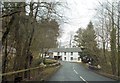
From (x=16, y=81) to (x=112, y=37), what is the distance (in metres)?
23.4

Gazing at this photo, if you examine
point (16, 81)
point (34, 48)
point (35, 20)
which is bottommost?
point (16, 81)

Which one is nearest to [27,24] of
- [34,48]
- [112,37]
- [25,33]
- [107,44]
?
[25,33]

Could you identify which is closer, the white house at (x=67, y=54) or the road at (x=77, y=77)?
the road at (x=77, y=77)

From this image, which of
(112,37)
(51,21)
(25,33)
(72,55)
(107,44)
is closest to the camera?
(25,33)

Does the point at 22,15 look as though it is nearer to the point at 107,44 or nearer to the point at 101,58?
the point at 107,44

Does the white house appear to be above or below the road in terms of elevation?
above

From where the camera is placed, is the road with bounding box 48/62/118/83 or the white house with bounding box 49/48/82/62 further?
the white house with bounding box 49/48/82/62

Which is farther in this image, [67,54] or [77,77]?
[67,54]

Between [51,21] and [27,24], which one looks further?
[51,21]

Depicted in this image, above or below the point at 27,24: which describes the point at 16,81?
below

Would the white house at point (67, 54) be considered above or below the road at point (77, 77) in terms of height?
above

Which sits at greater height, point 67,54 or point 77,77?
point 67,54

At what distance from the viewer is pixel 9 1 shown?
14953 millimetres

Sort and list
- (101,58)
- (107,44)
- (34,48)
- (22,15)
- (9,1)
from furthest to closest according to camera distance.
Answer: (101,58), (107,44), (34,48), (22,15), (9,1)
